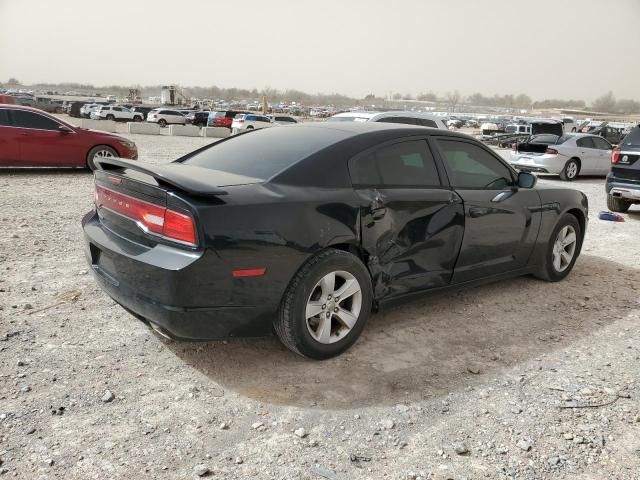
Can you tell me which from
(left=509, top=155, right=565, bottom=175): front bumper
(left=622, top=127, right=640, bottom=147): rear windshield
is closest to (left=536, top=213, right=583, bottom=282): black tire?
(left=622, top=127, right=640, bottom=147): rear windshield

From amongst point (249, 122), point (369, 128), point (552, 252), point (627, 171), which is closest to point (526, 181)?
point (552, 252)

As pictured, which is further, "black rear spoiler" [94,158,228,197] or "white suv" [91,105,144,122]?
"white suv" [91,105,144,122]

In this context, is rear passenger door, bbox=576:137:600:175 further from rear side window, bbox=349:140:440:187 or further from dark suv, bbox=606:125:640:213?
rear side window, bbox=349:140:440:187

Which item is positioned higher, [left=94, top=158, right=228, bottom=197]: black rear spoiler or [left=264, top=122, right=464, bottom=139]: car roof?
[left=264, top=122, right=464, bottom=139]: car roof

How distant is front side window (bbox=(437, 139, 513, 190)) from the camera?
13.7 feet

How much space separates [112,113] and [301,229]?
45.2 metres

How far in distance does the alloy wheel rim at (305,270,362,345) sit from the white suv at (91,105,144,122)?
44.3 meters

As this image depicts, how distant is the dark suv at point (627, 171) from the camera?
8.48m

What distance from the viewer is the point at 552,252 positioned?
515 centimetres

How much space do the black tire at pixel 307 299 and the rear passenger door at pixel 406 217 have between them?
208mm

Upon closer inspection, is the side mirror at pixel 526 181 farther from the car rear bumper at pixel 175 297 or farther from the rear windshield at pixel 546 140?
the rear windshield at pixel 546 140

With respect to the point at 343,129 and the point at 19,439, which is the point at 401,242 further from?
the point at 19,439

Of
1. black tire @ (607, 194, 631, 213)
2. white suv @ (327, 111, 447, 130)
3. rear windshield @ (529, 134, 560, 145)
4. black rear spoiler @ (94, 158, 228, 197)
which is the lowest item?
black tire @ (607, 194, 631, 213)

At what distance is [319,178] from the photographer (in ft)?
11.1
